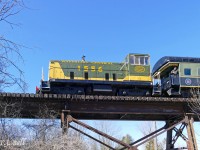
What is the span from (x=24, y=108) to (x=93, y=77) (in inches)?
273

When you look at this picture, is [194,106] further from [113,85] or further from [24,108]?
[24,108]

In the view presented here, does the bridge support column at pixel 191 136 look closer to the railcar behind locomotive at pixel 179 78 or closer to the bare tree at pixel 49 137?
the railcar behind locomotive at pixel 179 78

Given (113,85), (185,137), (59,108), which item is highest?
(113,85)

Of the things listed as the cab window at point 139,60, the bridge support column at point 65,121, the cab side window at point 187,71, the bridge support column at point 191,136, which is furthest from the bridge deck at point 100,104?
the cab window at point 139,60

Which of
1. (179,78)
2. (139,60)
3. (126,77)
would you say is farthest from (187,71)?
(126,77)

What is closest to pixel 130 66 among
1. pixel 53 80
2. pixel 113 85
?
pixel 113 85

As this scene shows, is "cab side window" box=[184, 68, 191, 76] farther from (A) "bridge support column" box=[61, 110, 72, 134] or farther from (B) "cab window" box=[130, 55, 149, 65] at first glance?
(A) "bridge support column" box=[61, 110, 72, 134]

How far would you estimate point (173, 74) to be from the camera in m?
22.7

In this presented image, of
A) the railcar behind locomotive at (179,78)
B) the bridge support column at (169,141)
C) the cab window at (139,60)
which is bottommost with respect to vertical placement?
the bridge support column at (169,141)

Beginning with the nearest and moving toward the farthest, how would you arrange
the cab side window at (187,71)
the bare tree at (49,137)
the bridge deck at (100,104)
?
the bare tree at (49,137) < the bridge deck at (100,104) < the cab side window at (187,71)

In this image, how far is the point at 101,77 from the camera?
75.9ft

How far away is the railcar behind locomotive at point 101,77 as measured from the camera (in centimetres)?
2180

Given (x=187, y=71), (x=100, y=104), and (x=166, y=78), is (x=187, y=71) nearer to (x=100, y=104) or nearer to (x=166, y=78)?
(x=166, y=78)

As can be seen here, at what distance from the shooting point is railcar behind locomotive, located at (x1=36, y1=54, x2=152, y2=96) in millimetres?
21797
